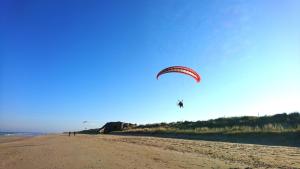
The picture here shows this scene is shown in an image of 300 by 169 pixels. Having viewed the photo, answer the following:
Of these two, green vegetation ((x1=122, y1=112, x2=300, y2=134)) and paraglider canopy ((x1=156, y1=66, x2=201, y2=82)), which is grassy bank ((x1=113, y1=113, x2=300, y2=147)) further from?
paraglider canopy ((x1=156, y1=66, x2=201, y2=82))

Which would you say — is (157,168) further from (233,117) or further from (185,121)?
(185,121)

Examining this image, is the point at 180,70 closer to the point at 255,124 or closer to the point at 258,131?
the point at 258,131

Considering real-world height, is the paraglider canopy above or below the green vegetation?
above

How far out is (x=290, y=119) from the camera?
32.0 m

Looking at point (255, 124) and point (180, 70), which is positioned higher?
point (180, 70)

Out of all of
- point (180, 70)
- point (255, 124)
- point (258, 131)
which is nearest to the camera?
point (180, 70)

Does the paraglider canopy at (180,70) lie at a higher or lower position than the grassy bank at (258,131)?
higher

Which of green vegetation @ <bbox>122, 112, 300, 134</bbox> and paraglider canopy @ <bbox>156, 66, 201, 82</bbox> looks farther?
green vegetation @ <bbox>122, 112, 300, 134</bbox>

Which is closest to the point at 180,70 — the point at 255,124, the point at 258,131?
the point at 258,131

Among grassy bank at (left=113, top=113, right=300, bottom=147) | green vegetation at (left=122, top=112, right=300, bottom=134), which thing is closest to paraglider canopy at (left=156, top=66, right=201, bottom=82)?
grassy bank at (left=113, top=113, right=300, bottom=147)

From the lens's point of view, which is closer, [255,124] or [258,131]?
[258,131]

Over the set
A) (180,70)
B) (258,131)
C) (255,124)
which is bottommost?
(258,131)

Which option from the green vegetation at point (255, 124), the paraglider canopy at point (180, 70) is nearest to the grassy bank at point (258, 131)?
the green vegetation at point (255, 124)

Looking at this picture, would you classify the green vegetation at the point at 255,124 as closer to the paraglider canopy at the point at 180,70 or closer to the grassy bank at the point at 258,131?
the grassy bank at the point at 258,131
